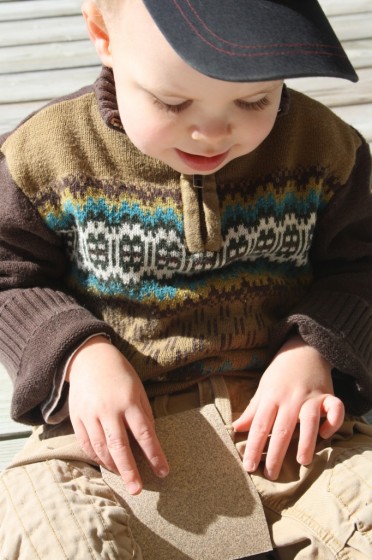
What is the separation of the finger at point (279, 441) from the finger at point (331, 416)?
0.05 metres

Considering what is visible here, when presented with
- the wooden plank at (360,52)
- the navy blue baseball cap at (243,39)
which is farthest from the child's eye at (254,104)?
the wooden plank at (360,52)

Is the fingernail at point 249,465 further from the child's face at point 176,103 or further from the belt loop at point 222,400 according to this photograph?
the child's face at point 176,103

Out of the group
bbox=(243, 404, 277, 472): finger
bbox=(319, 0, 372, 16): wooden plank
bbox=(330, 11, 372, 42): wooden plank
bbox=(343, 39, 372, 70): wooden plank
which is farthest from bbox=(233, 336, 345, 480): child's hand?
bbox=(319, 0, 372, 16): wooden plank

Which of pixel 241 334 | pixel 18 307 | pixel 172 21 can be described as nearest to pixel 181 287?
pixel 241 334

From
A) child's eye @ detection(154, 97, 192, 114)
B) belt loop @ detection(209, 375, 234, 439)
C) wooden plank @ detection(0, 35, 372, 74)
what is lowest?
belt loop @ detection(209, 375, 234, 439)

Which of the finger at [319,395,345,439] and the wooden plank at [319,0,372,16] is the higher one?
the wooden plank at [319,0,372,16]

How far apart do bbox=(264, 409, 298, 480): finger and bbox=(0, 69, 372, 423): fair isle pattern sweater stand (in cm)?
12

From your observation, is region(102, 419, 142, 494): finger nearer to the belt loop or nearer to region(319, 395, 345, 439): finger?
the belt loop

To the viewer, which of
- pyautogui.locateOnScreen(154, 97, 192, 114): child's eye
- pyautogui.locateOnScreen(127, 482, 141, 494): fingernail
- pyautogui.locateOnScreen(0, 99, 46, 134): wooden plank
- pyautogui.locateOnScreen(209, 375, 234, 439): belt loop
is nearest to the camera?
pyautogui.locateOnScreen(154, 97, 192, 114): child's eye

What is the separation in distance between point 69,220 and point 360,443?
55 centimetres

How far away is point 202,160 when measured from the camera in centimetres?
110

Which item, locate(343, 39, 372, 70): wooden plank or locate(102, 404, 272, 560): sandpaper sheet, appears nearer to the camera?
locate(102, 404, 272, 560): sandpaper sheet

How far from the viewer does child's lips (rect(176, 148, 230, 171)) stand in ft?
3.59

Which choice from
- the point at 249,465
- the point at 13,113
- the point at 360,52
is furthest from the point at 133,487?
the point at 360,52
